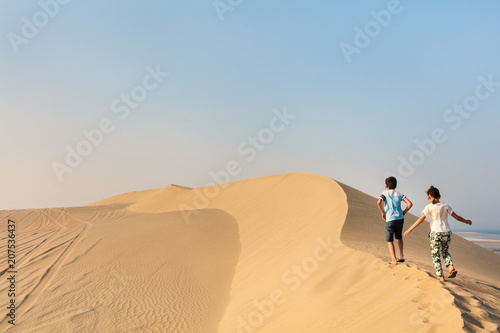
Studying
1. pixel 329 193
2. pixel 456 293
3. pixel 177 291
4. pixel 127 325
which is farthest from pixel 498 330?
pixel 329 193

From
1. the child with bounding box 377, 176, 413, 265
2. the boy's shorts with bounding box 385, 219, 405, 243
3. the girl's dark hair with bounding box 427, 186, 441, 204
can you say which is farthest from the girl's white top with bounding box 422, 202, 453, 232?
the boy's shorts with bounding box 385, 219, 405, 243

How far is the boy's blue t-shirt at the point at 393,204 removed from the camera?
6.57 meters

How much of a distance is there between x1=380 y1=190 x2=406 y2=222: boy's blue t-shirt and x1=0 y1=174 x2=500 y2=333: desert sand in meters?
0.86

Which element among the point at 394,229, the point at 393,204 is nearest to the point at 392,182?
the point at 393,204

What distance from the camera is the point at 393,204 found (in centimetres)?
661

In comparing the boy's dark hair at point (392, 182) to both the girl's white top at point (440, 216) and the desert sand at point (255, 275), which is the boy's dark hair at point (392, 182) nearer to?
the girl's white top at point (440, 216)

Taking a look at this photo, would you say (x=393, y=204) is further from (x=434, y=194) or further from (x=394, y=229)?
(x=434, y=194)

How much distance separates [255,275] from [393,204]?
498cm

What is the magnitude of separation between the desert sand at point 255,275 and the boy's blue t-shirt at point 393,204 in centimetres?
86

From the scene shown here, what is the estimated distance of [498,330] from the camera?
3629 millimetres

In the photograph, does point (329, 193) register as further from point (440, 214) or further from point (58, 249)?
point (58, 249)

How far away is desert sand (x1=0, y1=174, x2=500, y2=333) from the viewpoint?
16.6ft

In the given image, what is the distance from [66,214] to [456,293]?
2866 cm

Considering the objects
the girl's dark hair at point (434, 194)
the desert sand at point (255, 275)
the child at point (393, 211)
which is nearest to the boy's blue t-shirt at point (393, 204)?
the child at point (393, 211)
